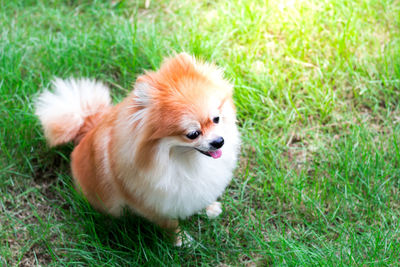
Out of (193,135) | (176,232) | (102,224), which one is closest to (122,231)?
(102,224)

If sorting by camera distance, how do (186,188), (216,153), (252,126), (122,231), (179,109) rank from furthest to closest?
1. (252,126)
2. (122,231)
3. (186,188)
4. (216,153)
5. (179,109)

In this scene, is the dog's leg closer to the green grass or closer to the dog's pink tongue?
the green grass

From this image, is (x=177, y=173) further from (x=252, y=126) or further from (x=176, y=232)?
(x=252, y=126)

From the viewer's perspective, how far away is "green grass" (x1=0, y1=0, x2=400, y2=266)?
250cm

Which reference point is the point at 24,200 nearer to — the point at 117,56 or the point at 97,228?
the point at 97,228

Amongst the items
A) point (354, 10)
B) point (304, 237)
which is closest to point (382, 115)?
point (354, 10)

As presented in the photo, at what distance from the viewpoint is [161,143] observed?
2.05 m

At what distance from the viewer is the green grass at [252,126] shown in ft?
8.21

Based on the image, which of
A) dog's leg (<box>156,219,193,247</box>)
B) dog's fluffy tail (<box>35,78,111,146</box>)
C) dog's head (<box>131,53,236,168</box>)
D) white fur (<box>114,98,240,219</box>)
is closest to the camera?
dog's head (<box>131,53,236,168</box>)

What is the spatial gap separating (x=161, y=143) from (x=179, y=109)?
196 millimetres

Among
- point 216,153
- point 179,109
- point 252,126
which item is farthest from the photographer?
point 252,126

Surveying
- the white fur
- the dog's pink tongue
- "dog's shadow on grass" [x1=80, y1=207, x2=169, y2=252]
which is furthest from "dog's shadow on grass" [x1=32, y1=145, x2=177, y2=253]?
the dog's pink tongue

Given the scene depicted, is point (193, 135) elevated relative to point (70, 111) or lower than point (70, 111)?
elevated

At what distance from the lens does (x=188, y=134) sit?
2.01m
